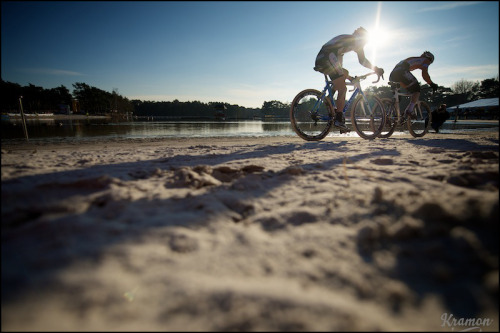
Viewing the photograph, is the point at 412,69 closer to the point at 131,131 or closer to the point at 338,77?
the point at 338,77

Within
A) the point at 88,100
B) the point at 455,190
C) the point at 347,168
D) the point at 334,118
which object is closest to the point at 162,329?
the point at 455,190

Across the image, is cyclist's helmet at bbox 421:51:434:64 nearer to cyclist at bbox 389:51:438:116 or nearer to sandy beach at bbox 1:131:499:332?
cyclist at bbox 389:51:438:116

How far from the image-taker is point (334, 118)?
5.46 m

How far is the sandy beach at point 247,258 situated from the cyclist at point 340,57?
162 inches

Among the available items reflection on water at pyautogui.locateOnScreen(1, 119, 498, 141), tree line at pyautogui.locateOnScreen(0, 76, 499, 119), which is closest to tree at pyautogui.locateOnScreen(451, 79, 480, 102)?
tree line at pyautogui.locateOnScreen(0, 76, 499, 119)

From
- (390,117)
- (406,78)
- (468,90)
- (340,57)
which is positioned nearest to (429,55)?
(406,78)

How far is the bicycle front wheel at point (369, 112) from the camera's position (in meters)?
5.45

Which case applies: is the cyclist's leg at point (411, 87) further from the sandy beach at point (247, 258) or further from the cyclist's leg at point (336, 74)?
the sandy beach at point (247, 258)

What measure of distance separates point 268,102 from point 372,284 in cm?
12859

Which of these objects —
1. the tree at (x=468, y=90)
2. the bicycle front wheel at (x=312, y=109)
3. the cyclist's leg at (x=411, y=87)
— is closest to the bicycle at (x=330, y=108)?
the bicycle front wheel at (x=312, y=109)

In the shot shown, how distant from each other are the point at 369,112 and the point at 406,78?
1992 millimetres

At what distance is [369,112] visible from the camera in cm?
576

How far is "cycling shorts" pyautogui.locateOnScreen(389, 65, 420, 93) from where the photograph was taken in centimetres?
632

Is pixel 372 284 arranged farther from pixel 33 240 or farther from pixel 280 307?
pixel 33 240
